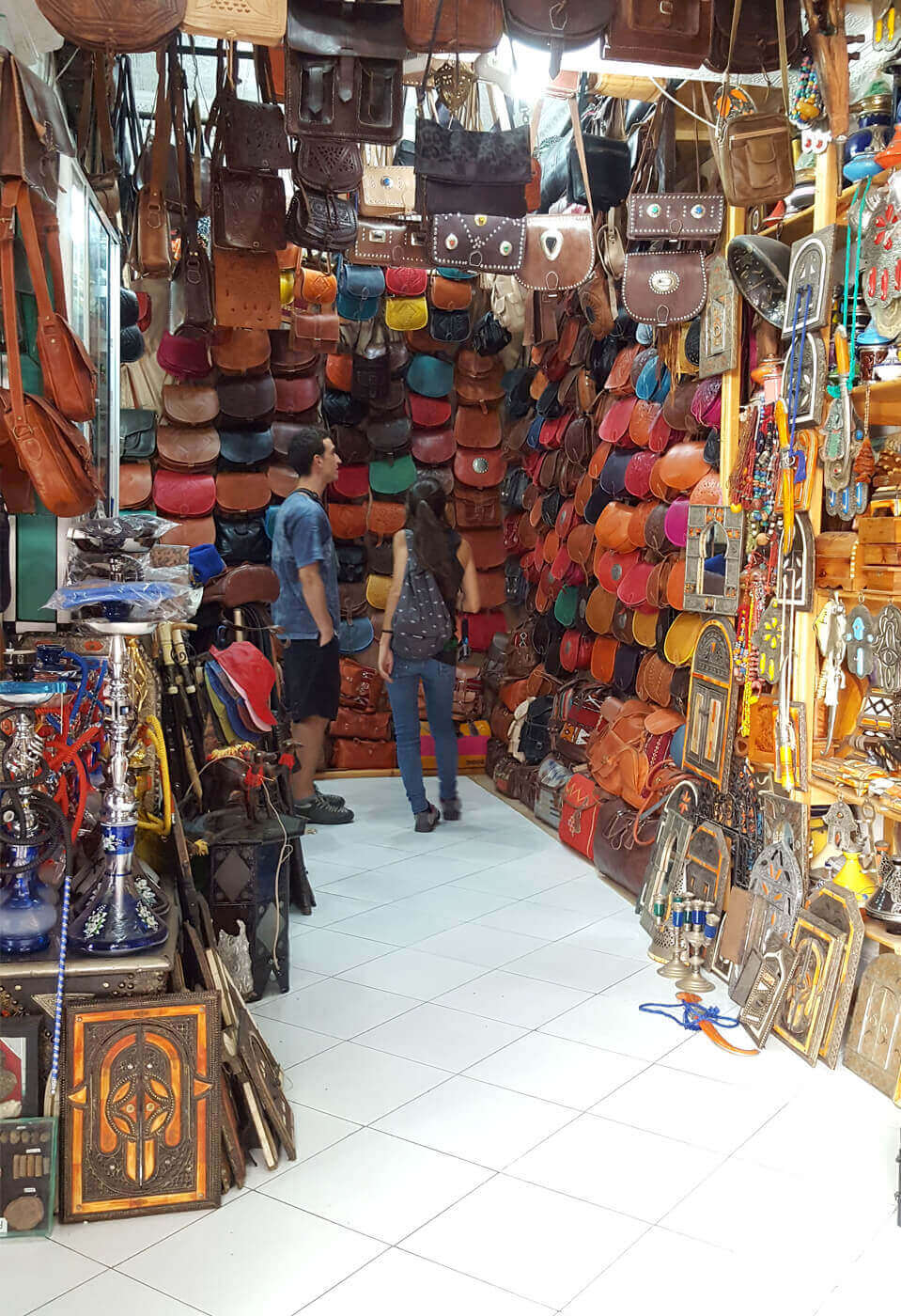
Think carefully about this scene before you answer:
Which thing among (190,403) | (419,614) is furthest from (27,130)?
(190,403)

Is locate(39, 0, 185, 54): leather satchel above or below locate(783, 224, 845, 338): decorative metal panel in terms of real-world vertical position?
above

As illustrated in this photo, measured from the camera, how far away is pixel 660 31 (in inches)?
116

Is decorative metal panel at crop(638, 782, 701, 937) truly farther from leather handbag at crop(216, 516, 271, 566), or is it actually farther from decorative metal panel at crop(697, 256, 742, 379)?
leather handbag at crop(216, 516, 271, 566)

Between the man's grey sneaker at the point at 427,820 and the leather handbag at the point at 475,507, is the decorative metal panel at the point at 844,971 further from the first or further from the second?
the leather handbag at the point at 475,507

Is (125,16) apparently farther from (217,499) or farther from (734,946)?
(217,499)

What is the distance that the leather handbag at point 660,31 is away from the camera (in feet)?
9.54

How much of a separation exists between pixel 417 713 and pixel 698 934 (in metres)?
2.44

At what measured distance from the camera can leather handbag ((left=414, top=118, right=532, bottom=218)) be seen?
3.63m

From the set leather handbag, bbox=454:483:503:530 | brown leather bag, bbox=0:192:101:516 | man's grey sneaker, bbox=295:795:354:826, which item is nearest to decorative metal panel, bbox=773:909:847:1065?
brown leather bag, bbox=0:192:101:516

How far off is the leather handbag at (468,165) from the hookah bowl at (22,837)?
1.99 metres

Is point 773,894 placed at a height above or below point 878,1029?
above

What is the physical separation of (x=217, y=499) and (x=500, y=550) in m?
1.82

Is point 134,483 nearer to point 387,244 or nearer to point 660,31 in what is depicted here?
point 387,244

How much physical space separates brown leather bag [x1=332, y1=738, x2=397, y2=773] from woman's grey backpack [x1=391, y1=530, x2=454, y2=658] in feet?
5.98
